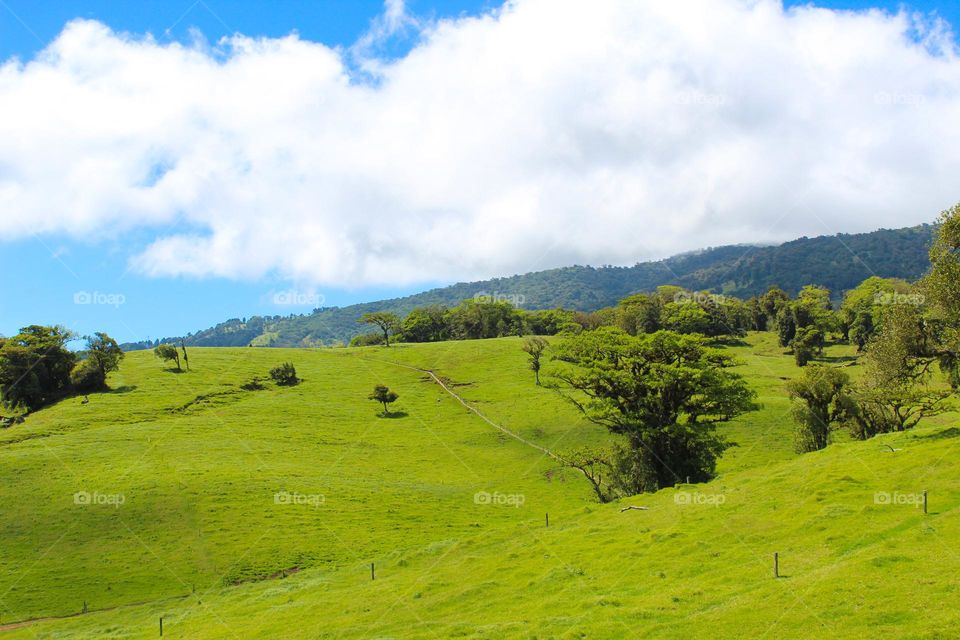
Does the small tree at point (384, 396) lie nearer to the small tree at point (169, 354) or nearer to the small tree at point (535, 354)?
the small tree at point (535, 354)

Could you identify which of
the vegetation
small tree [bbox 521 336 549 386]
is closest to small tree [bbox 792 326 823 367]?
the vegetation

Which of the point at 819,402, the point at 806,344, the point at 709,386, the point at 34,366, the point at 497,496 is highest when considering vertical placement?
the point at 34,366

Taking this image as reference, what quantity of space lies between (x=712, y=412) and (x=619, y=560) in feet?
76.4

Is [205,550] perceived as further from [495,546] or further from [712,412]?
[712,412]

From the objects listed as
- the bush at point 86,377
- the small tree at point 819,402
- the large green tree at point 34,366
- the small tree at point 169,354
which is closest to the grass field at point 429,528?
the bush at point 86,377

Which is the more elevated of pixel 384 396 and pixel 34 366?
pixel 34 366

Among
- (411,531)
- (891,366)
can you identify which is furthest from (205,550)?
(891,366)

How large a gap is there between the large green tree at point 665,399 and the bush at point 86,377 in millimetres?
73151

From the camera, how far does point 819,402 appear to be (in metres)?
52.0

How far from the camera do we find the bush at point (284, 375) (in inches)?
3974

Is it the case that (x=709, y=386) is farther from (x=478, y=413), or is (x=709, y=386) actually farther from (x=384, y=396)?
(x=384, y=396)

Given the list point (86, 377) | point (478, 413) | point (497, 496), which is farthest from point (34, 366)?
point (497, 496)

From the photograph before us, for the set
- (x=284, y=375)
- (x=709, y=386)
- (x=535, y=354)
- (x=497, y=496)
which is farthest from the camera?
(x=535, y=354)

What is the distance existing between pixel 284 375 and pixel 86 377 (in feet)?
91.6
